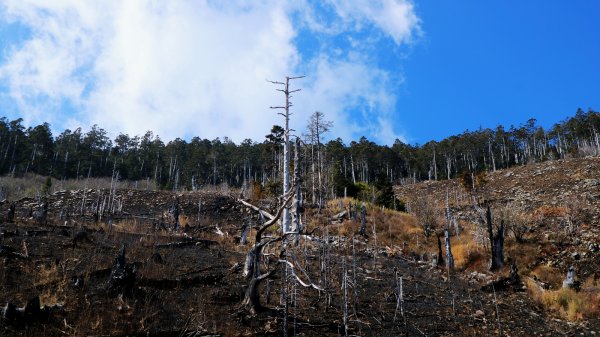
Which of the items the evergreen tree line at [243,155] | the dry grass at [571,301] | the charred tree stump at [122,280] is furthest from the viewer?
the evergreen tree line at [243,155]

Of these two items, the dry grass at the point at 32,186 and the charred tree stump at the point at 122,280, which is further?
the dry grass at the point at 32,186

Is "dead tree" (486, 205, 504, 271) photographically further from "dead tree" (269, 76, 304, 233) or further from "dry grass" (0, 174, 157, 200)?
"dry grass" (0, 174, 157, 200)

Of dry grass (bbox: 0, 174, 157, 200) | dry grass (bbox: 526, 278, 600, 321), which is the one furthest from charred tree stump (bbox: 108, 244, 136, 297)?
dry grass (bbox: 0, 174, 157, 200)

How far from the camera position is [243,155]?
258ft

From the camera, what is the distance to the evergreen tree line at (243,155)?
7431 centimetres

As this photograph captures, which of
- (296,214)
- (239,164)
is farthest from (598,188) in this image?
(239,164)

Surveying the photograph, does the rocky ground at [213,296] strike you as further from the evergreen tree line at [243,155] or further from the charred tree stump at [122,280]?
the evergreen tree line at [243,155]

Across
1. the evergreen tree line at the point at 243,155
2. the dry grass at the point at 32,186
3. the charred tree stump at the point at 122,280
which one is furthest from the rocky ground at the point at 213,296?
the evergreen tree line at the point at 243,155

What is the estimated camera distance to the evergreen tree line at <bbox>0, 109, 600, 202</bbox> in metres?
74.3

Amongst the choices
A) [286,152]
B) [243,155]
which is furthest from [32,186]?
[286,152]

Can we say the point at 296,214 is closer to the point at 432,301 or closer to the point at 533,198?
the point at 432,301

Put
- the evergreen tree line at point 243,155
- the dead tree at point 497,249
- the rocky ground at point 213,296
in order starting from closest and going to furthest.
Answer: the rocky ground at point 213,296
the dead tree at point 497,249
the evergreen tree line at point 243,155

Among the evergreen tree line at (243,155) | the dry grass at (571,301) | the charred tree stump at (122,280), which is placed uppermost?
the evergreen tree line at (243,155)

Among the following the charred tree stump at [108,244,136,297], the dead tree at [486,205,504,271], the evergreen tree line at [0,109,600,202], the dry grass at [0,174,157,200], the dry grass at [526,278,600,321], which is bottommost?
the dry grass at [526,278,600,321]
